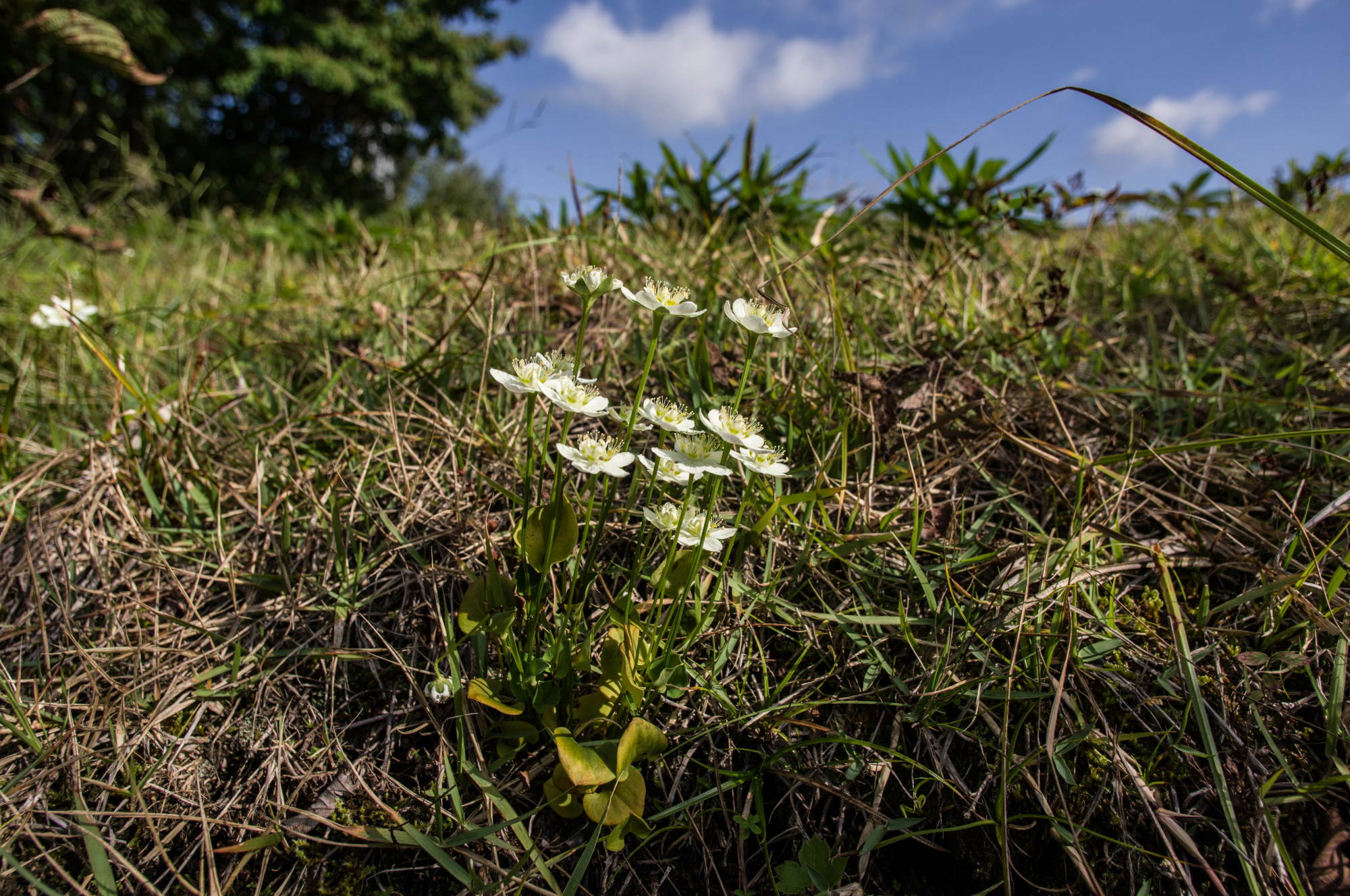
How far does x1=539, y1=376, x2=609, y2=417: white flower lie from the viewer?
2.99 feet

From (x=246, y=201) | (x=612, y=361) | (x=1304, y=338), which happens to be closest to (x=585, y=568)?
(x=612, y=361)

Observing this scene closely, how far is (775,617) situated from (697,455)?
466mm

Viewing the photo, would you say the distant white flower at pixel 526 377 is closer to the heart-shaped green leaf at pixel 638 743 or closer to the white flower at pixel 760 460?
the white flower at pixel 760 460

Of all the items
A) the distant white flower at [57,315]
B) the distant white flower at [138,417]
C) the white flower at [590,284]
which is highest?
the white flower at [590,284]

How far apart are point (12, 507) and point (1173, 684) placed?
2.34 metres

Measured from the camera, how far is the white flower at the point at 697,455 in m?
0.91

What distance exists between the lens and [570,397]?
0.98 meters

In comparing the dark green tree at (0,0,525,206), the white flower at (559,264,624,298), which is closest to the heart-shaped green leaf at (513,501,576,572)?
the white flower at (559,264,624,298)

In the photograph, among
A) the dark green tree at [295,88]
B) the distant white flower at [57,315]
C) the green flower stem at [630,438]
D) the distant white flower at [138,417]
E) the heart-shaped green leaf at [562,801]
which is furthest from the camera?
the dark green tree at [295,88]

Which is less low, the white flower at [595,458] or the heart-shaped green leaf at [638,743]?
the white flower at [595,458]

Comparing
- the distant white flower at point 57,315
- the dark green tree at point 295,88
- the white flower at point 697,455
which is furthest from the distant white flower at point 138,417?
the dark green tree at point 295,88

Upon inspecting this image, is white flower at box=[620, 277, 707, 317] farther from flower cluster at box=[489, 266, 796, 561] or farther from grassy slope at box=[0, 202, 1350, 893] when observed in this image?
grassy slope at box=[0, 202, 1350, 893]

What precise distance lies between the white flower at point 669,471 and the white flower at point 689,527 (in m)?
0.05

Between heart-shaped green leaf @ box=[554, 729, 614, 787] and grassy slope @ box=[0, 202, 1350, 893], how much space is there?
6.7 inches
